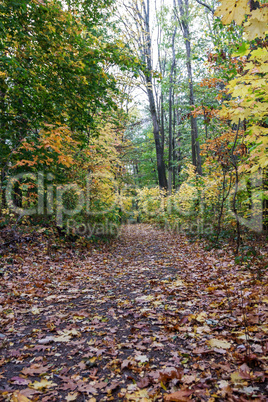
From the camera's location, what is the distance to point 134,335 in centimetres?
278

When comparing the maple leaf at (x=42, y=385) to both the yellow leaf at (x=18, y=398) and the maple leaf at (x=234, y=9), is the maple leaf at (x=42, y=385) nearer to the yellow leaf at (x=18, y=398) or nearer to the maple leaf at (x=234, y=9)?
the yellow leaf at (x=18, y=398)

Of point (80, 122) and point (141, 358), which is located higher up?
point (80, 122)

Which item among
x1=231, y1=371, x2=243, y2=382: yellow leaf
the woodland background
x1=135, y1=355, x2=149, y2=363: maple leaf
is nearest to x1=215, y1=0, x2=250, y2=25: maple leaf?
the woodland background

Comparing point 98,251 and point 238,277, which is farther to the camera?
point 98,251

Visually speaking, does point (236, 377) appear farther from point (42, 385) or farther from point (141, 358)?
point (42, 385)

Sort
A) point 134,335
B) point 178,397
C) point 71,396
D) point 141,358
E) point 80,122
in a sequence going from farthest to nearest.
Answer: point 80,122
point 134,335
point 141,358
point 71,396
point 178,397

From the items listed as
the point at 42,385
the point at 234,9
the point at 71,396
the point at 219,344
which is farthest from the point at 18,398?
the point at 234,9

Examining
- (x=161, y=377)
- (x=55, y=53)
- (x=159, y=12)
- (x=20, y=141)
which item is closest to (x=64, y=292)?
(x=161, y=377)

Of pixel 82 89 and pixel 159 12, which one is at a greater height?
pixel 159 12

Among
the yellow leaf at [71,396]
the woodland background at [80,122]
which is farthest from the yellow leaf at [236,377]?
the woodland background at [80,122]

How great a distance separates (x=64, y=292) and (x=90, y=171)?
549 cm

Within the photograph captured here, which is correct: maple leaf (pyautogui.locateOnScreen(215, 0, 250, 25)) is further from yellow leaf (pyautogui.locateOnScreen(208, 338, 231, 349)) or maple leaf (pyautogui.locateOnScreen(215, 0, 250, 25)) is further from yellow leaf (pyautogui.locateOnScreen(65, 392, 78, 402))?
yellow leaf (pyautogui.locateOnScreen(65, 392, 78, 402))

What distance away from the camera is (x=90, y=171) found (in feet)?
29.9

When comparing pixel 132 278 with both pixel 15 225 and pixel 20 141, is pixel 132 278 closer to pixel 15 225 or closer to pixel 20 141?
pixel 15 225
